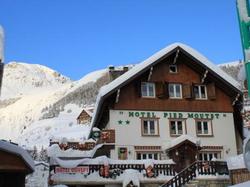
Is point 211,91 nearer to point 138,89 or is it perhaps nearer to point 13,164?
point 138,89

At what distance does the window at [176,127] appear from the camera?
92.0 ft

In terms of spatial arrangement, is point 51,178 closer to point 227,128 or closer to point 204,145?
point 204,145

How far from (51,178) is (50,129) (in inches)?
3344

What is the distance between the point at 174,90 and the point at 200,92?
1857mm

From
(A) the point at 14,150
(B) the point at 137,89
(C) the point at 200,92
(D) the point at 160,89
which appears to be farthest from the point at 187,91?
(A) the point at 14,150

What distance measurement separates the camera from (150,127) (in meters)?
27.8

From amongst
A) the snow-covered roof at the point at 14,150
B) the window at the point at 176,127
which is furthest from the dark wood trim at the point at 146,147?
the snow-covered roof at the point at 14,150

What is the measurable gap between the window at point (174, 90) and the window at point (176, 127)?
5.77 ft

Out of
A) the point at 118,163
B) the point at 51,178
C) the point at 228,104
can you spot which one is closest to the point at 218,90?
the point at 228,104

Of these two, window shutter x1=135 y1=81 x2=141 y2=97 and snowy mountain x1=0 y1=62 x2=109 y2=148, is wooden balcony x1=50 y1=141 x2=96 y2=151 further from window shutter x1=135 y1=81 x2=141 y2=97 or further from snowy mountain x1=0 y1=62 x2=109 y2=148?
snowy mountain x1=0 y1=62 x2=109 y2=148

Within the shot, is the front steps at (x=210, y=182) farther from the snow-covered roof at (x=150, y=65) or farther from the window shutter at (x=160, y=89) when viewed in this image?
the snow-covered roof at (x=150, y=65)

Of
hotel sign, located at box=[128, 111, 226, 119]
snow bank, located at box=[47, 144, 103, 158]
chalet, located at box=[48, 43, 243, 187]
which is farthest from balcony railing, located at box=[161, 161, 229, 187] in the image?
snow bank, located at box=[47, 144, 103, 158]

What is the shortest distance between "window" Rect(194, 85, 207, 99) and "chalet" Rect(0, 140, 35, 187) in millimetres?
20198

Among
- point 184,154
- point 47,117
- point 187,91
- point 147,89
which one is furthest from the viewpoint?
point 47,117
